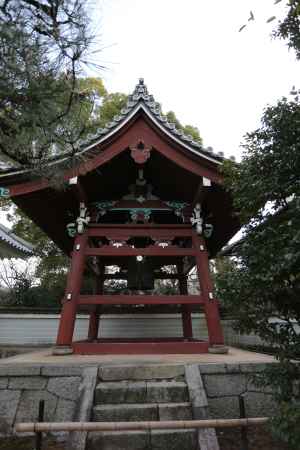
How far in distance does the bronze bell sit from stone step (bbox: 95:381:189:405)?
12.0 feet

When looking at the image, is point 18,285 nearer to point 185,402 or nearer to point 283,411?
point 185,402

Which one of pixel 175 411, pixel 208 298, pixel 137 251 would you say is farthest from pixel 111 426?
pixel 137 251

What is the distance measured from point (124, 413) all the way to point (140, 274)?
4077mm

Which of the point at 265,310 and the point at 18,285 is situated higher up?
the point at 18,285

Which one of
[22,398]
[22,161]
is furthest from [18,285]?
[22,161]

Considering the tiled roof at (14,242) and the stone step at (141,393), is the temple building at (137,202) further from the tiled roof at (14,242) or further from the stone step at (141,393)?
the tiled roof at (14,242)

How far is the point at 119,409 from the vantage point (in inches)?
135

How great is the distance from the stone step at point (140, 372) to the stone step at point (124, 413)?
0.47m

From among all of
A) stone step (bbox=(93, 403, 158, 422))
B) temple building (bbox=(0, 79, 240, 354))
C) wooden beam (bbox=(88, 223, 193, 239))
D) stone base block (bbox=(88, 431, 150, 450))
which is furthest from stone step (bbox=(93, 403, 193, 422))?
wooden beam (bbox=(88, 223, 193, 239))

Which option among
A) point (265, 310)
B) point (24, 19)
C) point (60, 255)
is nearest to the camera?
point (24, 19)

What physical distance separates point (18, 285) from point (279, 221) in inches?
457

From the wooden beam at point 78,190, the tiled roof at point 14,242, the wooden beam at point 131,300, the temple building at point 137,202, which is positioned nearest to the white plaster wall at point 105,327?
the tiled roof at point 14,242

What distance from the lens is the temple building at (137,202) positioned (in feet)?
18.2

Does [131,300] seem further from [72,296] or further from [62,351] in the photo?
[62,351]
